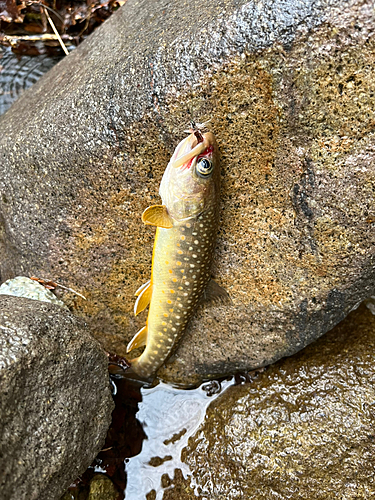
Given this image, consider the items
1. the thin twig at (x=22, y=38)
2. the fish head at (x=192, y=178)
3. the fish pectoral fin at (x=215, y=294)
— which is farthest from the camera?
the thin twig at (x=22, y=38)

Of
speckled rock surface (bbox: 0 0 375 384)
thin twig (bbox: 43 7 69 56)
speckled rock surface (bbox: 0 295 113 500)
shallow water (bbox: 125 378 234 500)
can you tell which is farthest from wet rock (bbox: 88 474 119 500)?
thin twig (bbox: 43 7 69 56)

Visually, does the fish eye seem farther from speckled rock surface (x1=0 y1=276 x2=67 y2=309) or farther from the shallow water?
the shallow water

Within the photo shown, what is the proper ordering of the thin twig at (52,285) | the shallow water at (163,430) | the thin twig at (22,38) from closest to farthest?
the shallow water at (163,430) < the thin twig at (52,285) < the thin twig at (22,38)

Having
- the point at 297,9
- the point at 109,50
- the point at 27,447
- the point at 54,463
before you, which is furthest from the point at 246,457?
the point at 109,50

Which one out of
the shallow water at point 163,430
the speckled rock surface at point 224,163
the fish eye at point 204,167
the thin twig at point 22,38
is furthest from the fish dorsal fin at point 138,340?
the thin twig at point 22,38

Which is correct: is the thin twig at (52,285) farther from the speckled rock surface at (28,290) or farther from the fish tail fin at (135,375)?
the fish tail fin at (135,375)

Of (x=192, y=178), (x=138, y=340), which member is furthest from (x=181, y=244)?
(x=138, y=340)
